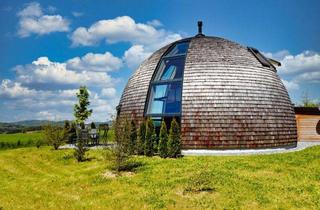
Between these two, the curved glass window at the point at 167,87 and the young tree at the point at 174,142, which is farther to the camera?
the curved glass window at the point at 167,87

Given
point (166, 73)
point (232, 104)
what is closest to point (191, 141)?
point (232, 104)

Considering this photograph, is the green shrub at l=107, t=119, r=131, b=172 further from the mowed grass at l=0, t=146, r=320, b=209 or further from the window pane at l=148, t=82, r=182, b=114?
the window pane at l=148, t=82, r=182, b=114

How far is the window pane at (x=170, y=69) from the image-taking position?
21547 millimetres

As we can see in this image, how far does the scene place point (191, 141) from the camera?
749 inches

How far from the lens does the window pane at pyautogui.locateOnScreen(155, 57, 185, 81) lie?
21.5 metres

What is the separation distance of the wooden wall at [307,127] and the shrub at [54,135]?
19987 mm

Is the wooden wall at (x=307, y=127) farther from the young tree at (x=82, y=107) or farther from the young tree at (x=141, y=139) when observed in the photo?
the young tree at (x=82, y=107)

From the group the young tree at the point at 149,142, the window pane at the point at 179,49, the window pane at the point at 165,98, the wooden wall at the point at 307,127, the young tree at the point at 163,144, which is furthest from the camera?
the wooden wall at the point at 307,127

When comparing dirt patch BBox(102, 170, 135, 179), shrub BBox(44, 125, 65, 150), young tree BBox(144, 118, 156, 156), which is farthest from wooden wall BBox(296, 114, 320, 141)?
shrub BBox(44, 125, 65, 150)

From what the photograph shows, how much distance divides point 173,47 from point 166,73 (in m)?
2.83

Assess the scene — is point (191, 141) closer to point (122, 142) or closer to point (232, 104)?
point (232, 104)

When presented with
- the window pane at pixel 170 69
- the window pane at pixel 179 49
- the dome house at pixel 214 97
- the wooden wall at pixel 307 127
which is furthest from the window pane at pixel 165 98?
the wooden wall at pixel 307 127

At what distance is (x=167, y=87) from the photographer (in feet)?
69.1

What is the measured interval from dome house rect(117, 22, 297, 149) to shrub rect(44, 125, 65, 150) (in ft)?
17.8
